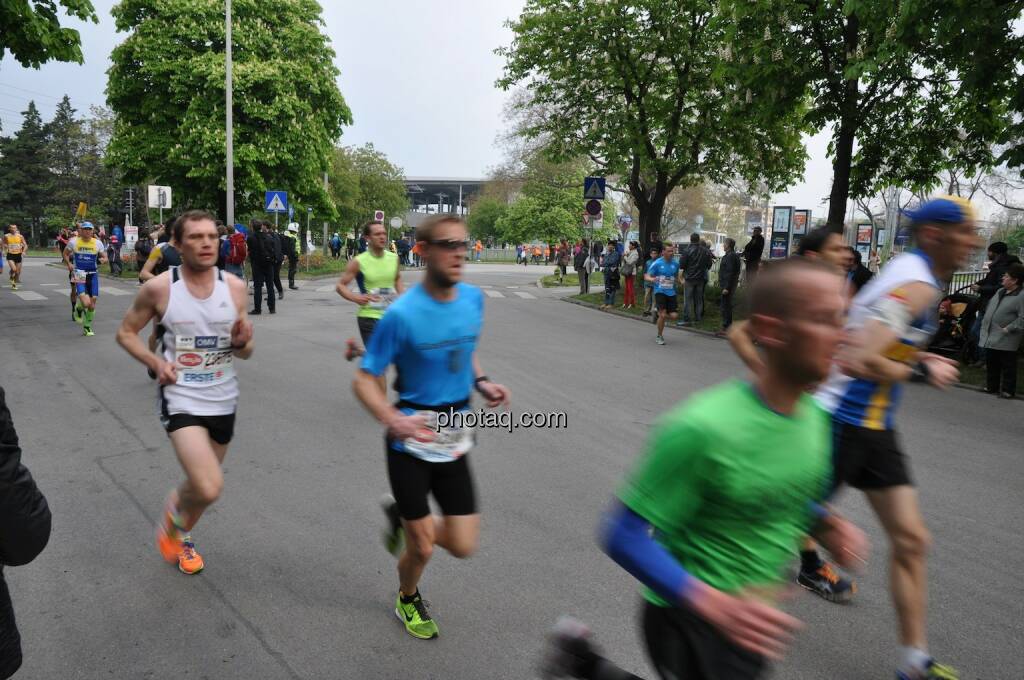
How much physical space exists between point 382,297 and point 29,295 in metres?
16.4

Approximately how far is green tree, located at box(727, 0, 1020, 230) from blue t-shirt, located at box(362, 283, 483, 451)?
9.53 m

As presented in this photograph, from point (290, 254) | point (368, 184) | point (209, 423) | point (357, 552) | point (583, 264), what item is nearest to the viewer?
point (209, 423)

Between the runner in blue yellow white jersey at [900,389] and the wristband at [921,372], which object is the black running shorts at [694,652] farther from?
the wristband at [921,372]

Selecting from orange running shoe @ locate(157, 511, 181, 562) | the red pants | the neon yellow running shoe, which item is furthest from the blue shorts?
the red pants

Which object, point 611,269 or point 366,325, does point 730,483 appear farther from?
point 611,269

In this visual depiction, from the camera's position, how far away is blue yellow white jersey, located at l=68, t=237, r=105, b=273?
40.5 ft

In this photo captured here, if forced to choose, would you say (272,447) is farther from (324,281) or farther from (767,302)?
(324,281)

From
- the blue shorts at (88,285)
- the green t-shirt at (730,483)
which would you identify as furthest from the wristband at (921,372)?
the blue shorts at (88,285)

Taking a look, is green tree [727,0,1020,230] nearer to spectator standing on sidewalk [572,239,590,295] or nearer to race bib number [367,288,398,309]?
race bib number [367,288,398,309]

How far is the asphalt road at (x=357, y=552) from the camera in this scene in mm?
3229

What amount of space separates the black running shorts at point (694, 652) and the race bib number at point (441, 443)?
4.81 feet

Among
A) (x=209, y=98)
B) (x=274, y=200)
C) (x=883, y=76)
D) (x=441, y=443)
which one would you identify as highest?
(x=209, y=98)

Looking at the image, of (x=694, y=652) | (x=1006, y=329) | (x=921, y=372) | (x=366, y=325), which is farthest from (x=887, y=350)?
(x=1006, y=329)

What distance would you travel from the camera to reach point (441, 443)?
3109 mm
